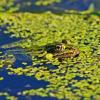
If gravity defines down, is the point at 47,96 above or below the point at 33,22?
below

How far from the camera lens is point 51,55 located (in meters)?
5.34

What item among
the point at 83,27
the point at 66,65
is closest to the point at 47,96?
the point at 66,65

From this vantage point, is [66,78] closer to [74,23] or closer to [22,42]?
[22,42]

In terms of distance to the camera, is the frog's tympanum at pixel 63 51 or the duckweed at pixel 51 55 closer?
the duckweed at pixel 51 55

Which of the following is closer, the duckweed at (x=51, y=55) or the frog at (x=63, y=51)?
the duckweed at (x=51, y=55)

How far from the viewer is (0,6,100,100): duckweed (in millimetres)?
4492

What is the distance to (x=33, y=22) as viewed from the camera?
6953mm

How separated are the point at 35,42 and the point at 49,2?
2.48 meters

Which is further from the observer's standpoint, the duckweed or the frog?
the frog

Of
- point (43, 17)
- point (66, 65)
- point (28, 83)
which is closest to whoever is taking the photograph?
point (28, 83)

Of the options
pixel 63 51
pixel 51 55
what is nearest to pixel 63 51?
pixel 63 51

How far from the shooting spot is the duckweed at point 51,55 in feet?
14.7

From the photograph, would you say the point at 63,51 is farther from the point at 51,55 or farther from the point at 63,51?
the point at 51,55

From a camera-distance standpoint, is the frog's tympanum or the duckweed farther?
the frog's tympanum
